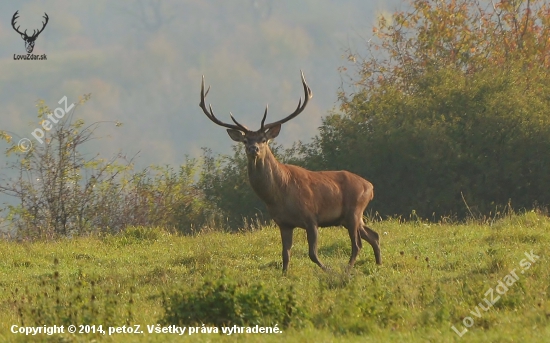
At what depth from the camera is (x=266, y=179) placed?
13109 millimetres

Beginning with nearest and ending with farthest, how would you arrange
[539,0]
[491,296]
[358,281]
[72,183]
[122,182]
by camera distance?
[491,296], [358,281], [72,183], [122,182], [539,0]

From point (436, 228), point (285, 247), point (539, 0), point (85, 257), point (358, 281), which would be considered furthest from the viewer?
point (539, 0)

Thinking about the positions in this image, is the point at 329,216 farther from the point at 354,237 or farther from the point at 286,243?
the point at 286,243

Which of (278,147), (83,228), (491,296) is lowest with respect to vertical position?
(491,296)

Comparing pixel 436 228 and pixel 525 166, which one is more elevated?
pixel 525 166

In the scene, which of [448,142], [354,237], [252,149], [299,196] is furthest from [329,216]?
[448,142]

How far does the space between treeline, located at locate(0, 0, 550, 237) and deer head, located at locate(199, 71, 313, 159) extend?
33.2ft

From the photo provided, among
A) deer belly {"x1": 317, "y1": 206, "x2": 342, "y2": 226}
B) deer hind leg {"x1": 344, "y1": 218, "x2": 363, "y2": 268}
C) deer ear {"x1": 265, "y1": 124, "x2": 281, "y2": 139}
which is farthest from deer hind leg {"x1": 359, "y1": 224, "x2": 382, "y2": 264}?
deer ear {"x1": 265, "y1": 124, "x2": 281, "y2": 139}

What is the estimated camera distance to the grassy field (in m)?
8.48

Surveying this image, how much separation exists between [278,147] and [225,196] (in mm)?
2919

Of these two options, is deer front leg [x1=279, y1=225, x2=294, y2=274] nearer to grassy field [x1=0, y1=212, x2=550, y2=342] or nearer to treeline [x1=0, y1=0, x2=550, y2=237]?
grassy field [x1=0, y1=212, x2=550, y2=342]

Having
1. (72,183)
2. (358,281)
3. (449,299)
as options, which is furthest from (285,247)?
(72,183)

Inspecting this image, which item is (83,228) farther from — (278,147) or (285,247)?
(285,247)

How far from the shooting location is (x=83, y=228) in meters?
25.5
